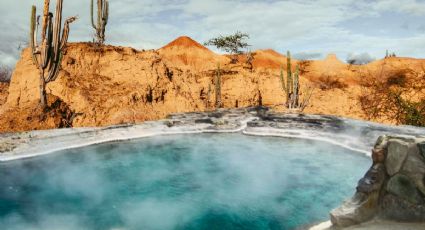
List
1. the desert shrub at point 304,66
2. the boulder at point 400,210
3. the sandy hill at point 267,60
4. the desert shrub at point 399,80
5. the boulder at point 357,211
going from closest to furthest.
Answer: the boulder at point 400,210
the boulder at point 357,211
the desert shrub at point 399,80
the desert shrub at point 304,66
the sandy hill at point 267,60

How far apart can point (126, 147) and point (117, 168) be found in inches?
81.2

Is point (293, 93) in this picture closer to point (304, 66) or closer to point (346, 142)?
point (346, 142)

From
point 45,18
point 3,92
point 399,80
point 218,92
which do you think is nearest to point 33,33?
point 45,18

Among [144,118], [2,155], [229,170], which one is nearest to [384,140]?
[229,170]

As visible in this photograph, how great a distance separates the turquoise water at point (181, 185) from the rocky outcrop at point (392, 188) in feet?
6.09

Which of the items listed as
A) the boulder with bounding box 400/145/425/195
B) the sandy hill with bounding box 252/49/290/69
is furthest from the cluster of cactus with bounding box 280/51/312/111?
the sandy hill with bounding box 252/49/290/69

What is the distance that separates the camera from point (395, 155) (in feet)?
18.3

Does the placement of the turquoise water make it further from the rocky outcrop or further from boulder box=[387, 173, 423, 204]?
boulder box=[387, 173, 423, 204]

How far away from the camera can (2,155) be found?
11664 millimetres

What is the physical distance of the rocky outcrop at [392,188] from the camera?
5.30 meters

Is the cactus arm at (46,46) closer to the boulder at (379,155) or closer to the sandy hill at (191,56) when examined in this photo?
the boulder at (379,155)

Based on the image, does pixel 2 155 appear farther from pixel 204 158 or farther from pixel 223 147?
pixel 223 147

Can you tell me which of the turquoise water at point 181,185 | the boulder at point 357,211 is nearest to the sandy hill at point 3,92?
the turquoise water at point 181,185

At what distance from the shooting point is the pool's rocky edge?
5.39 metres
